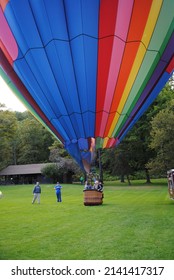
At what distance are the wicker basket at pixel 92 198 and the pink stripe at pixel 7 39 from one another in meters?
11.2

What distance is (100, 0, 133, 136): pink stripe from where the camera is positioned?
6537mm

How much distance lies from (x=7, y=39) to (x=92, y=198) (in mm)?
12041

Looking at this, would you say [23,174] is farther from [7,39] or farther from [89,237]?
[7,39]

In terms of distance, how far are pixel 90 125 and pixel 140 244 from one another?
341 cm

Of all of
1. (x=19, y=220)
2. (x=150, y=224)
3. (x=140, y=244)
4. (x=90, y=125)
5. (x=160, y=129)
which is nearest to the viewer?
(x=140, y=244)

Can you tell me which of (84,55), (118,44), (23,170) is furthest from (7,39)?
(23,170)

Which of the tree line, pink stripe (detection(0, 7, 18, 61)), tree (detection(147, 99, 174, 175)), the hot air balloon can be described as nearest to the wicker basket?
the tree line

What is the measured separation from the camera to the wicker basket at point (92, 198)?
704 inches

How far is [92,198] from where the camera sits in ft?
59.6

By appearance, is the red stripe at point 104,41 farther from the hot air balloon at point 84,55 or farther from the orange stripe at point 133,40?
the orange stripe at point 133,40

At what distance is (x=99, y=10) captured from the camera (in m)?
6.55

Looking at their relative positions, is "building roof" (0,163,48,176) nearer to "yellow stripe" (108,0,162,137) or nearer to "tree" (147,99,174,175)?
"tree" (147,99,174,175)
